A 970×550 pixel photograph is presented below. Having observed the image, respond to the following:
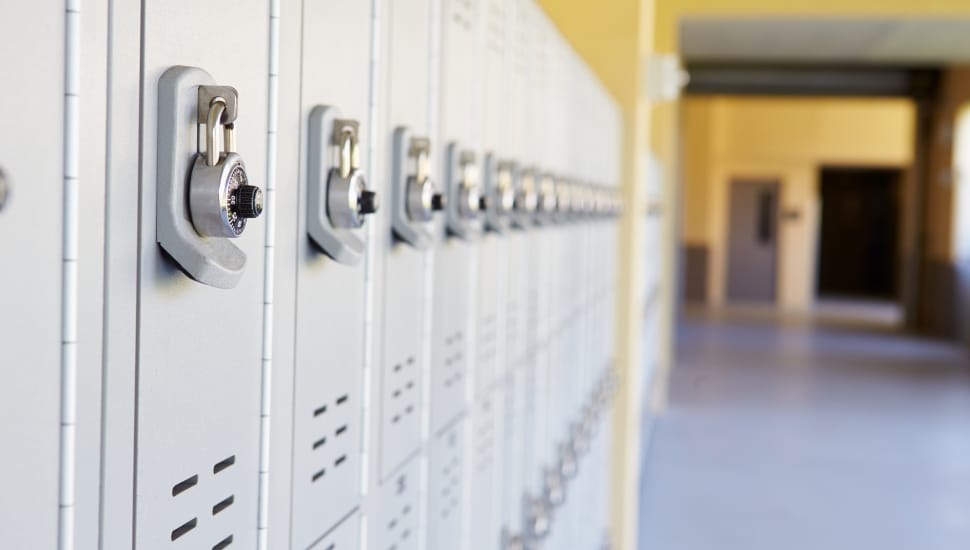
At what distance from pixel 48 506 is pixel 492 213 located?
123cm

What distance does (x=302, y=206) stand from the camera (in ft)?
3.13

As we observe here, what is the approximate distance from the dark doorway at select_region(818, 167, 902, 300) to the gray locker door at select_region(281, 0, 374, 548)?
26308 mm

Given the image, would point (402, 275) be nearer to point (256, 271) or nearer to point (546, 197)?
point (256, 271)

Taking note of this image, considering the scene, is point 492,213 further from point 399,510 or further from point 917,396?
point 917,396

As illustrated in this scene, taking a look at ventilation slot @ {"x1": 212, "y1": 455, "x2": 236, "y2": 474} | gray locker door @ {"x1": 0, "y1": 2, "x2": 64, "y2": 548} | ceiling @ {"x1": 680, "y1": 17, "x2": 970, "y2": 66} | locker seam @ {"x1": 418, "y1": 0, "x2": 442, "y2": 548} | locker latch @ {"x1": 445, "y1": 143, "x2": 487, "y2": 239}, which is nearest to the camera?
gray locker door @ {"x1": 0, "y1": 2, "x2": 64, "y2": 548}

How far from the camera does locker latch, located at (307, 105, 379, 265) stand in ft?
3.14

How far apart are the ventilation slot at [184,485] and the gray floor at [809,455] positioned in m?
4.66

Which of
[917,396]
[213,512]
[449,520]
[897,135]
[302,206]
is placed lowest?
[917,396]

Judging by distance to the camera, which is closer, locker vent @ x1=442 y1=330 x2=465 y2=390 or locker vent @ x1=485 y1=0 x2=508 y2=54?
locker vent @ x1=442 y1=330 x2=465 y2=390

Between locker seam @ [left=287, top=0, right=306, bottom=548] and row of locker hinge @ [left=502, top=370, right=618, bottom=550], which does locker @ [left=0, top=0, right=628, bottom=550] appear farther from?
row of locker hinge @ [left=502, top=370, right=618, bottom=550]

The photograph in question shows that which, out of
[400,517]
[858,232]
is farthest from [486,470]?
[858,232]

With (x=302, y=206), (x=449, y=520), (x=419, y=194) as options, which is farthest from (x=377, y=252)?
(x=449, y=520)

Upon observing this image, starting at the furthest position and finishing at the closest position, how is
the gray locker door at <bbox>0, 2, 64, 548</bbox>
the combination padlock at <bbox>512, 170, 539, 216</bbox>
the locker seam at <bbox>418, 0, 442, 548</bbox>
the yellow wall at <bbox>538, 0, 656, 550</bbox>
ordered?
1. the yellow wall at <bbox>538, 0, 656, 550</bbox>
2. the combination padlock at <bbox>512, 170, 539, 216</bbox>
3. the locker seam at <bbox>418, 0, 442, 548</bbox>
4. the gray locker door at <bbox>0, 2, 64, 548</bbox>

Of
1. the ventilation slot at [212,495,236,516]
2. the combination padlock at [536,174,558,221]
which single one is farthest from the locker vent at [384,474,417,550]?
the combination padlock at [536,174,558,221]
